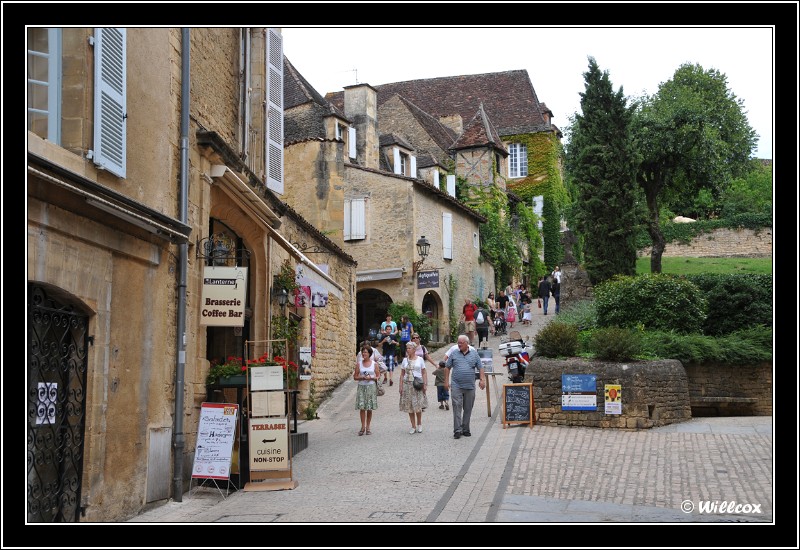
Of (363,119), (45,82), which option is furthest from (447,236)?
(45,82)

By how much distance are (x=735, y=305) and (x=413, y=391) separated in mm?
10698

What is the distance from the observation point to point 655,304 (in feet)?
67.8

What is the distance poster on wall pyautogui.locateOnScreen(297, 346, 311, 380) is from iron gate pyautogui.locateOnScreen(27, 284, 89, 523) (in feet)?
28.7

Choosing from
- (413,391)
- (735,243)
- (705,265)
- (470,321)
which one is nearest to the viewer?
(413,391)

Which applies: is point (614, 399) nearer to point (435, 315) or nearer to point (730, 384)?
point (730, 384)

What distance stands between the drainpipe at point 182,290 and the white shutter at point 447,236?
21864mm

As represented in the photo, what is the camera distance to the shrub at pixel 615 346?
51.3 ft

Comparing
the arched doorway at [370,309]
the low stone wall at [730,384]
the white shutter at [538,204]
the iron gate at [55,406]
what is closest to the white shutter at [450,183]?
the arched doorway at [370,309]

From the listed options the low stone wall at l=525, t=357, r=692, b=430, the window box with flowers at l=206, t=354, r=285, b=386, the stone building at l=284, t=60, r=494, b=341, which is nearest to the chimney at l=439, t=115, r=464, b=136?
the stone building at l=284, t=60, r=494, b=341

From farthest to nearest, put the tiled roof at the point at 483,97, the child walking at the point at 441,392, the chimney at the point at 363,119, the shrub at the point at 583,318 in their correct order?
the tiled roof at the point at 483,97 < the chimney at the point at 363,119 < the shrub at the point at 583,318 < the child walking at the point at 441,392

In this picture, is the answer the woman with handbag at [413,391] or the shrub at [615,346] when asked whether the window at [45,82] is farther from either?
the shrub at [615,346]

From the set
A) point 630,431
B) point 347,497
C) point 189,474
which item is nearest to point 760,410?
point 630,431

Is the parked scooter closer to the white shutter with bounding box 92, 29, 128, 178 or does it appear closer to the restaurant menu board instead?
the restaurant menu board

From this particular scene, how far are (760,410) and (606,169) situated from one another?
1163cm
